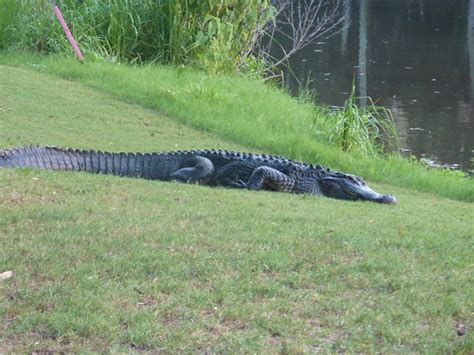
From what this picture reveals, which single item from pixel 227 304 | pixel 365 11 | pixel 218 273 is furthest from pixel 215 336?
pixel 365 11

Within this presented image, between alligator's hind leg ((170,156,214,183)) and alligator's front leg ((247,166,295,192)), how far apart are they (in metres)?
0.37

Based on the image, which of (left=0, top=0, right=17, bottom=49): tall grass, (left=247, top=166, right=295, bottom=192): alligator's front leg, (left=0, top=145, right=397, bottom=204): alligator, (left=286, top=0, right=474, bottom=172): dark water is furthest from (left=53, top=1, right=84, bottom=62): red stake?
(left=247, top=166, right=295, bottom=192): alligator's front leg

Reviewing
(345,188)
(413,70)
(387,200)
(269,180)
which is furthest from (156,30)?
(413,70)

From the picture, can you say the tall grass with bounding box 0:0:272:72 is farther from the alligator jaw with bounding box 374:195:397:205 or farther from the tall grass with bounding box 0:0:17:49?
the alligator jaw with bounding box 374:195:397:205

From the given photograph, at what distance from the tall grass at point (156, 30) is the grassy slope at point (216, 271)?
23.3ft

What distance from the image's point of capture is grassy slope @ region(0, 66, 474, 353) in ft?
12.9

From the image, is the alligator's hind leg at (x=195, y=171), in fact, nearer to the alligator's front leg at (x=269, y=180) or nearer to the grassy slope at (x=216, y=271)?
the alligator's front leg at (x=269, y=180)

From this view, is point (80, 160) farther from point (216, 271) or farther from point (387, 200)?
point (216, 271)

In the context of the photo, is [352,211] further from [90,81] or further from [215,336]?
[90,81]

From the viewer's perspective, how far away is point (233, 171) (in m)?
7.84

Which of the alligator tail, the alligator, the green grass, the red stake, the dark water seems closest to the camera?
the alligator tail

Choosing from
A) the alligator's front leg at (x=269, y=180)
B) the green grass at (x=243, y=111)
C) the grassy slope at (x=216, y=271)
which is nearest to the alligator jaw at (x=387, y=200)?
the grassy slope at (x=216, y=271)

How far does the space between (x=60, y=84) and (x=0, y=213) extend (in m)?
6.77

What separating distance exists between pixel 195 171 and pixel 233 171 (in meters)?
0.35
